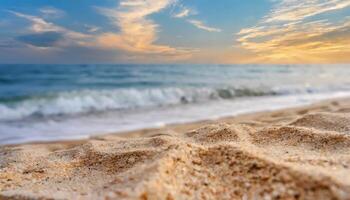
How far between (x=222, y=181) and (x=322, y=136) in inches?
42.4

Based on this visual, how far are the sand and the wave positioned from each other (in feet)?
15.9

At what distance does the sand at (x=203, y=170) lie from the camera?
1223mm

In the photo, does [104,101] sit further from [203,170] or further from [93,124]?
[203,170]

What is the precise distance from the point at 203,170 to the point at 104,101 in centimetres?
694

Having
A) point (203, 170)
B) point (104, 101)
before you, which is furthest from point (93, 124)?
point (203, 170)

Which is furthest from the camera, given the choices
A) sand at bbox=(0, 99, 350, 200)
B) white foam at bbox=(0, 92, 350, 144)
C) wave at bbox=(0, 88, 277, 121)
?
wave at bbox=(0, 88, 277, 121)

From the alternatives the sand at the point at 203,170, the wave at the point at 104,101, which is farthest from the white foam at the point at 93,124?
the sand at the point at 203,170

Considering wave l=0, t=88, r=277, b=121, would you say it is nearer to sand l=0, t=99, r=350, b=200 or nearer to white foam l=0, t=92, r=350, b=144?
white foam l=0, t=92, r=350, b=144

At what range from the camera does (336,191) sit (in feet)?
3.68

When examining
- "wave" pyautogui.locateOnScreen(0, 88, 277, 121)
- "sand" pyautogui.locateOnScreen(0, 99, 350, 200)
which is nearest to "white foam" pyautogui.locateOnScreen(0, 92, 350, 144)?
"wave" pyautogui.locateOnScreen(0, 88, 277, 121)

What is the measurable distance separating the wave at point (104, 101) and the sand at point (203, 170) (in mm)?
4835

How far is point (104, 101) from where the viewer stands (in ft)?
26.7

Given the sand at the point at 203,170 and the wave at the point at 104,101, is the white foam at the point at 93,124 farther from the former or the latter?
the sand at the point at 203,170

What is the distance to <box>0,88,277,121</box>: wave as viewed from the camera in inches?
278
